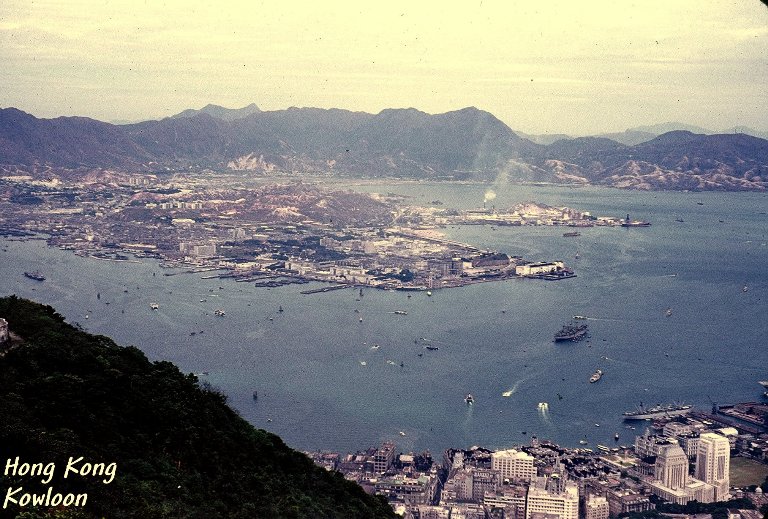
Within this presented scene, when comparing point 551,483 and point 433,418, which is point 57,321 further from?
point 433,418

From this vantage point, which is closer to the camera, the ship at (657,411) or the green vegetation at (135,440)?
the green vegetation at (135,440)

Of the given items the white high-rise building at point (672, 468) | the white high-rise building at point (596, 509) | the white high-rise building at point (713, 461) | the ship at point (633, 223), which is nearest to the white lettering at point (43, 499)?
the white high-rise building at point (596, 509)

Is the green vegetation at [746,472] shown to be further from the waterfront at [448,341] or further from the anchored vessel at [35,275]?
the anchored vessel at [35,275]

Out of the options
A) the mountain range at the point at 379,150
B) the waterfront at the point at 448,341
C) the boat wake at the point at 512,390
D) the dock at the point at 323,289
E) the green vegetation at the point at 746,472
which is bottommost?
the dock at the point at 323,289

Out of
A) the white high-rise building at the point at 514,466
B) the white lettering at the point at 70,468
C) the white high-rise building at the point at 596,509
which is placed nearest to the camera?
the white lettering at the point at 70,468

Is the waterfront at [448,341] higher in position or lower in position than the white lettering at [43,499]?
lower
